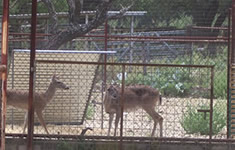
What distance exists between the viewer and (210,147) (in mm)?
7316

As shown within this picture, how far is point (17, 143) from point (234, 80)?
3121 mm

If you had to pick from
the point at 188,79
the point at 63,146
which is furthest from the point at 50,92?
the point at 188,79

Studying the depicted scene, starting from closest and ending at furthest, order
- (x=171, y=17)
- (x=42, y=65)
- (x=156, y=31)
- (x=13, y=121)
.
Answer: (x=42, y=65), (x=13, y=121), (x=171, y=17), (x=156, y=31)

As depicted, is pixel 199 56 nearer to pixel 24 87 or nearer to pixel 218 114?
pixel 218 114

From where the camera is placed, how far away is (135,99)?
31.1ft

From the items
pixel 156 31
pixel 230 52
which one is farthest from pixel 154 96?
pixel 156 31

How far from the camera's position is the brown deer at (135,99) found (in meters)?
9.30

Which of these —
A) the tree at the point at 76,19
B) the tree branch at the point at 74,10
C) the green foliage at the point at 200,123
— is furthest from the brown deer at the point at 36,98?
the green foliage at the point at 200,123

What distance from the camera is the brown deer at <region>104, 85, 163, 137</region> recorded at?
9297 mm

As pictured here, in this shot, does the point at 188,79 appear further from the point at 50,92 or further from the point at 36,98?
the point at 36,98

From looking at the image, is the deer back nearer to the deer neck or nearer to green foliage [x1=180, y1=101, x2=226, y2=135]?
green foliage [x1=180, y1=101, x2=226, y2=135]

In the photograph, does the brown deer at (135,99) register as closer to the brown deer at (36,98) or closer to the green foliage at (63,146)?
the brown deer at (36,98)

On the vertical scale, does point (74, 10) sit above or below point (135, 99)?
above

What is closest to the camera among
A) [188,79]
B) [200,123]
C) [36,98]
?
[200,123]
